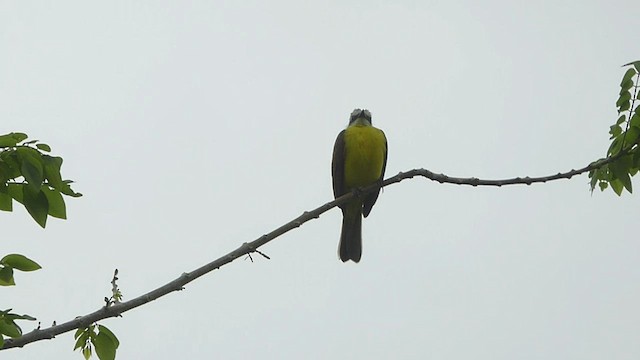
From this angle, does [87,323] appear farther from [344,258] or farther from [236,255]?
[344,258]

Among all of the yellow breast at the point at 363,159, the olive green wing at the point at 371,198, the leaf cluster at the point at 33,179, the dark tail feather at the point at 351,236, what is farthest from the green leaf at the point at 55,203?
the olive green wing at the point at 371,198

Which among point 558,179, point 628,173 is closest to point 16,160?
point 558,179

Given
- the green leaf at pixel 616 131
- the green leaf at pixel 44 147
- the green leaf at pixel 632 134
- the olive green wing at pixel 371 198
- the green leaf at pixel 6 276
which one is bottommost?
the green leaf at pixel 6 276

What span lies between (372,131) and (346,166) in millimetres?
494

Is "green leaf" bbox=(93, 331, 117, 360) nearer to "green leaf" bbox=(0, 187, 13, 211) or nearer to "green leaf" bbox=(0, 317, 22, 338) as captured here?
"green leaf" bbox=(0, 317, 22, 338)

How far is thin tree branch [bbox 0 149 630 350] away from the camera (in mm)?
2566

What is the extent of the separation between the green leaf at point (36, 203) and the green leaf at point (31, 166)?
0.07 m

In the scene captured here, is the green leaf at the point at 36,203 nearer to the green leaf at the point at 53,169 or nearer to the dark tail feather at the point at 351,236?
the green leaf at the point at 53,169

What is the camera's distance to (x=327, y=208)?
3404 millimetres

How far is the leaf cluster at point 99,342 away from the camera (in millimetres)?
2773


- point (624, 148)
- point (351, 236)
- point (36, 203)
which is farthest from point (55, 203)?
point (351, 236)

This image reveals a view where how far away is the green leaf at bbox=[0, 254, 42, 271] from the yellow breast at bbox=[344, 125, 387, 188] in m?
5.05

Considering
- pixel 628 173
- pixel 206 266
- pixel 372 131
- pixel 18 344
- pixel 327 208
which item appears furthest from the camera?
pixel 372 131

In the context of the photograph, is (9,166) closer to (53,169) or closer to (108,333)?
(53,169)
